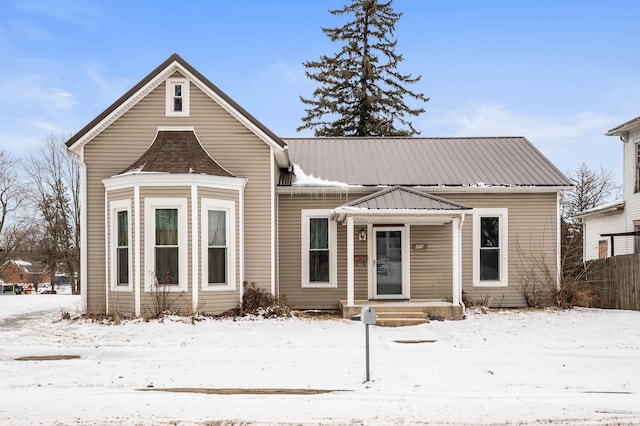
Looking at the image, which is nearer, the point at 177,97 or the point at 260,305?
the point at 260,305

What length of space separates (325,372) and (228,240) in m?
6.80

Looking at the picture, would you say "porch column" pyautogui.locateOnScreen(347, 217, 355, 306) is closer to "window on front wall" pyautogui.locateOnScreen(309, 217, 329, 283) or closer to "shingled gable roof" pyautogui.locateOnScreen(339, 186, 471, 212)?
"shingled gable roof" pyautogui.locateOnScreen(339, 186, 471, 212)

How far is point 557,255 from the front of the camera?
18.1 meters

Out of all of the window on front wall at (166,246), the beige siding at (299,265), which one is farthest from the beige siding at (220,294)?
the beige siding at (299,265)

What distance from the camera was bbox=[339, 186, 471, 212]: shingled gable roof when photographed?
15562 mm

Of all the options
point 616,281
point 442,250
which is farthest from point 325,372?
point 616,281

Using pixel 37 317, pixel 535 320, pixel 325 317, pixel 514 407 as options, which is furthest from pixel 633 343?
pixel 37 317

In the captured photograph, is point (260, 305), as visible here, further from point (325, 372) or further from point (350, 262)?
point (325, 372)

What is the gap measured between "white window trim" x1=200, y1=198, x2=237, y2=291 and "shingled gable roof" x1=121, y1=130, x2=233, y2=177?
736mm

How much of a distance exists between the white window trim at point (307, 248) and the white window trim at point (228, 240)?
2729 millimetres

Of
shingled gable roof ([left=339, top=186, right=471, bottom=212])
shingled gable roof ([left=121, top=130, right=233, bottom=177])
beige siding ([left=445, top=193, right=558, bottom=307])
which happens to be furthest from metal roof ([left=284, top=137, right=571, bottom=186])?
shingled gable roof ([left=121, top=130, right=233, bottom=177])

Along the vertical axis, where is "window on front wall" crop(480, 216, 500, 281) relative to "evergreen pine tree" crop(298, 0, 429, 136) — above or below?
below

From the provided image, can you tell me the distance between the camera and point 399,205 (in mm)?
15711

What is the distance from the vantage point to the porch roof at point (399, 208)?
609 inches
